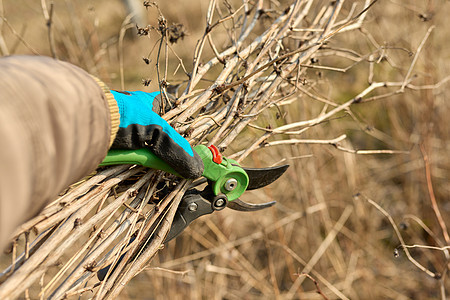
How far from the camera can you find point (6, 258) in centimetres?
294

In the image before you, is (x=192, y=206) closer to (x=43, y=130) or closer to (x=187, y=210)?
(x=187, y=210)

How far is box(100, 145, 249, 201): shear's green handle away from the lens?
1111 millimetres

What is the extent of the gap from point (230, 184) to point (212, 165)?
94 mm

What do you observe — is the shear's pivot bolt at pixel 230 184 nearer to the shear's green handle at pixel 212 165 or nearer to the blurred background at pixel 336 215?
the shear's green handle at pixel 212 165

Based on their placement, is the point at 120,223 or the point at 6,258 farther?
the point at 6,258

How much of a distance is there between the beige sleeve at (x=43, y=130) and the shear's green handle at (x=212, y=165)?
0.10 m

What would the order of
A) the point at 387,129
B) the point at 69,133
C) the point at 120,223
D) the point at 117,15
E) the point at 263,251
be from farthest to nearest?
the point at 117,15, the point at 387,129, the point at 263,251, the point at 120,223, the point at 69,133

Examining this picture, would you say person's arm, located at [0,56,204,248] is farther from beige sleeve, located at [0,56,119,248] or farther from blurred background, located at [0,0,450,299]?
blurred background, located at [0,0,450,299]

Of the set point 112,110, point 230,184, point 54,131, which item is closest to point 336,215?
point 230,184

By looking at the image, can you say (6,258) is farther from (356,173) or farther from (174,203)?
(356,173)

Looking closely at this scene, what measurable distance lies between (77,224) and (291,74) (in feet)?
3.22

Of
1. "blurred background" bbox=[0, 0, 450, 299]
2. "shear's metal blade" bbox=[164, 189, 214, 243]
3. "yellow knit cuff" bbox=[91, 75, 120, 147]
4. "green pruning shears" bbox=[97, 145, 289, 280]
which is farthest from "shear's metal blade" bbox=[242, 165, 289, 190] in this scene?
"blurred background" bbox=[0, 0, 450, 299]

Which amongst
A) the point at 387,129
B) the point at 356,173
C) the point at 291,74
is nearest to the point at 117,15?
the point at 387,129

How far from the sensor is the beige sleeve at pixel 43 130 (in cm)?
75
